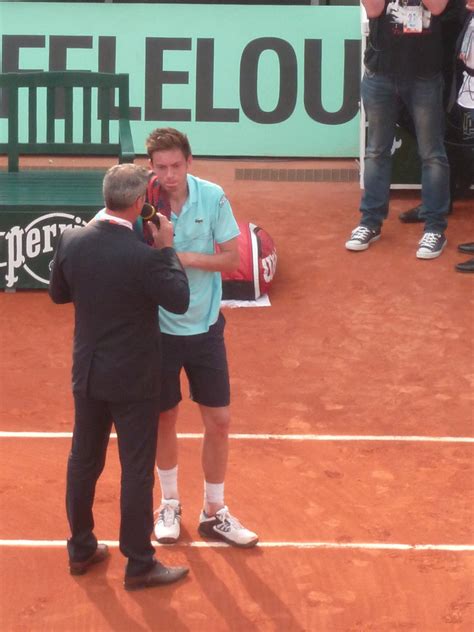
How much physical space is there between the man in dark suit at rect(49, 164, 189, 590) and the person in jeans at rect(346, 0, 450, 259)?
4.86m

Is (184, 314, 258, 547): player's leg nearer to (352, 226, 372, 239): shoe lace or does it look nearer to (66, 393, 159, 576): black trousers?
(66, 393, 159, 576): black trousers

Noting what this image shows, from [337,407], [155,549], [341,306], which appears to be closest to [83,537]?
[155,549]

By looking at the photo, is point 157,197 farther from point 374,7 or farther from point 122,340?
point 374,7

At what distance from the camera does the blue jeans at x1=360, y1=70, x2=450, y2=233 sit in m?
9.62

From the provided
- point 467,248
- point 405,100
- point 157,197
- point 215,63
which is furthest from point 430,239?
point 157,197

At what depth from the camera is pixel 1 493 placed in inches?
257

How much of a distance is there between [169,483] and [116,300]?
129cm

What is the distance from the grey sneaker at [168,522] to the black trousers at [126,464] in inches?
17.7

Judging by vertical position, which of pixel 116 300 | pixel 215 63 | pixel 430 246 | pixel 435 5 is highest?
pixel 435 5

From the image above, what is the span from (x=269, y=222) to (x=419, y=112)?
1.88 m

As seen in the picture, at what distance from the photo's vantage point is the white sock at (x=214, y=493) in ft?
19.9

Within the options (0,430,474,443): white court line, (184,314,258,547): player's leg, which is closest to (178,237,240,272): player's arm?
(184,314,258,547): player's leg

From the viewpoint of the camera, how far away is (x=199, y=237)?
5.65 metres

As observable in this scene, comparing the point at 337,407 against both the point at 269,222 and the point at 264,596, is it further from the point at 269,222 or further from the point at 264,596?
the point at 269,222
